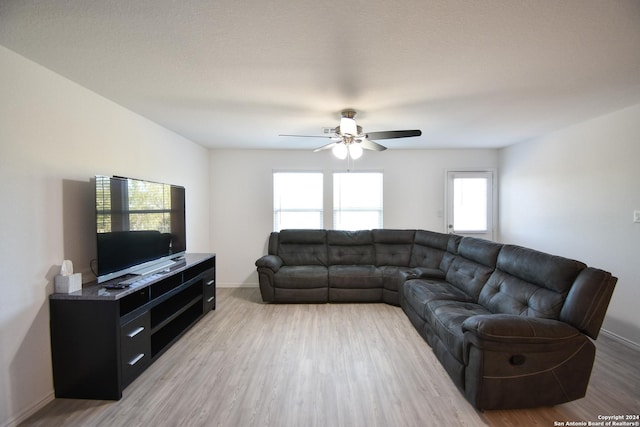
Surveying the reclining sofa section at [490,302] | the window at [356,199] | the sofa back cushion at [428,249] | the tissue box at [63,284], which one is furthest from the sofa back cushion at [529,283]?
the tissue box at [63,284]

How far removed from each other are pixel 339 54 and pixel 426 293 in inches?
98.5

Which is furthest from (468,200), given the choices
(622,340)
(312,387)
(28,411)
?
(28,411)

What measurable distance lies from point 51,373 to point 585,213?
552 cm

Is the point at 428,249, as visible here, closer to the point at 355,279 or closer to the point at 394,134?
the point at 355,279

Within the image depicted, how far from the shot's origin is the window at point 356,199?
486cm

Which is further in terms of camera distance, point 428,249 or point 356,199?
point 356,199

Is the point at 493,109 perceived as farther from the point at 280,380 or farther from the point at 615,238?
the point at 280,380

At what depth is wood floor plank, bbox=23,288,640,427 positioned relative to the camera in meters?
1.79

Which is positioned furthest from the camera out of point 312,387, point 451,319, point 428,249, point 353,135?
point 428,249

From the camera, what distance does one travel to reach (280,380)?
2188 mm

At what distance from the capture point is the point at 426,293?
2910 millimetres

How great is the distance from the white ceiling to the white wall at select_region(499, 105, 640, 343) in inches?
16.9

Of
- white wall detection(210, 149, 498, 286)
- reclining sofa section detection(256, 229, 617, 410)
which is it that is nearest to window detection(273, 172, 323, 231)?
white wall detection(210, 149, 498, 286)

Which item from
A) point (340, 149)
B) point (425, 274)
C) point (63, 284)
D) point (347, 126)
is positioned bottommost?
point (425, 274)
